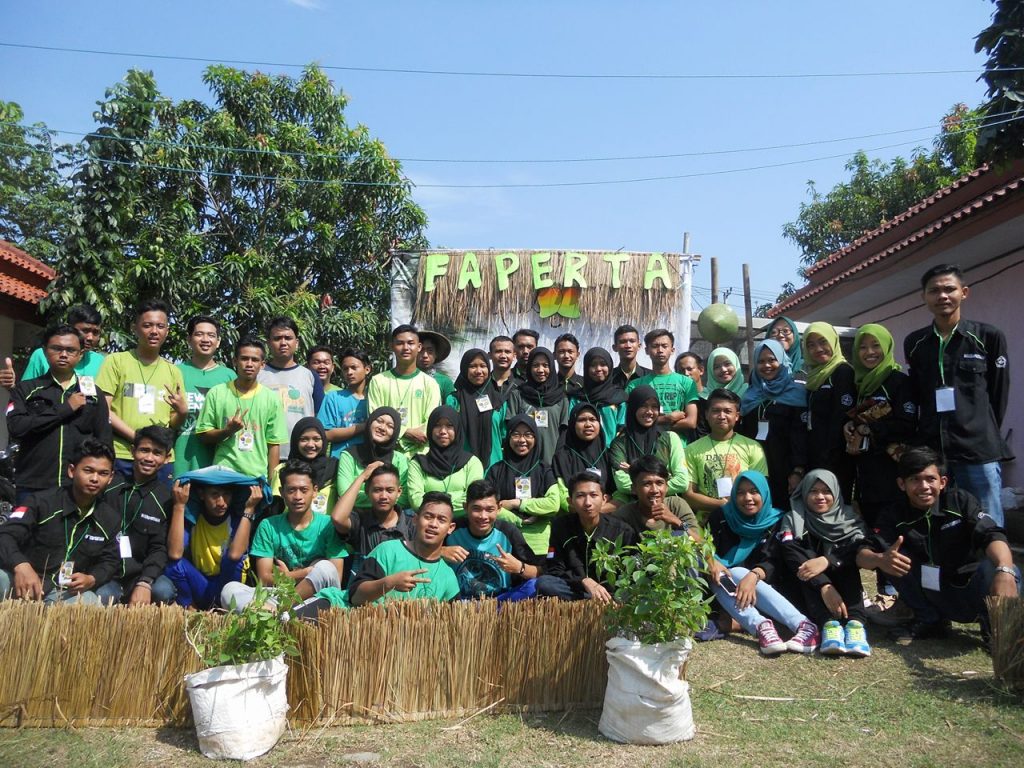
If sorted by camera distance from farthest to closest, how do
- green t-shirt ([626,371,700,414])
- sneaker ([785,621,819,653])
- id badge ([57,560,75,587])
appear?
1. green t-shirt ([626,371,700,414])
2. sneaker ([785,621,819,653])
3. id badge ([57,560,75,587])

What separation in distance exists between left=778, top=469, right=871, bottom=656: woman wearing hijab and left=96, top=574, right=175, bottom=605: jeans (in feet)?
11.8

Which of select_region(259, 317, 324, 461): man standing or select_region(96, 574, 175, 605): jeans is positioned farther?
select_region(259, 317, 324, 461): man standing

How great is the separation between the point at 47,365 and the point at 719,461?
438 cm

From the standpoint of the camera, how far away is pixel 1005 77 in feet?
18.9

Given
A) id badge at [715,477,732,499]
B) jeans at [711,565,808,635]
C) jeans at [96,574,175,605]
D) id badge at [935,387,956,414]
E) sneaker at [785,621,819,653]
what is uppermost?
id badge at [935,387,956,414]

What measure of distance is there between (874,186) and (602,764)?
18.4 m

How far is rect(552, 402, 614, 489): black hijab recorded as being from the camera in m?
5.52

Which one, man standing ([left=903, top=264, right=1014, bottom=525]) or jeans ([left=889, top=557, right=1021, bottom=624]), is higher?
man standing ([left=903, top=264, right=1014, bottom=525])

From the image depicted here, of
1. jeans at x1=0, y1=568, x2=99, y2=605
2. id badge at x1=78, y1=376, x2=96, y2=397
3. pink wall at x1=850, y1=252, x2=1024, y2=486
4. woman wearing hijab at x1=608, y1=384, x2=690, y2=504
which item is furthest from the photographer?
pink wall at x1=850, y1=252, x2=1024, y2=486

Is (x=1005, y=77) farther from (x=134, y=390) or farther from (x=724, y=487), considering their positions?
(x=134, y=390)

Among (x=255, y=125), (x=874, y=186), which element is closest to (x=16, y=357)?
(x=255, y=125)

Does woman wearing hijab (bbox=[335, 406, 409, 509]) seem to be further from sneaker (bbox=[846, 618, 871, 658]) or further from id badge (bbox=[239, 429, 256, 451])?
sneaker (bbox=[846, 618, 871, 658])

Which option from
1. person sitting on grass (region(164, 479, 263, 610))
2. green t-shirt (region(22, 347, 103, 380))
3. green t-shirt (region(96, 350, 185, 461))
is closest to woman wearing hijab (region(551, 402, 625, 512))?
person sitting on grass (region(164, 479, 263, 610))

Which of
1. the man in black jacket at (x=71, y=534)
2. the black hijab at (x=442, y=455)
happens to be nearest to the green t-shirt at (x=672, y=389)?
the black hijab at (x=442, y=455)
